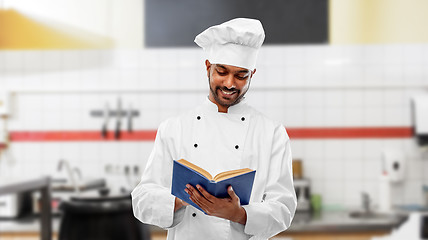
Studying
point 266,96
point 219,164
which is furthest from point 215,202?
point 266,96

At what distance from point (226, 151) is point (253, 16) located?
113 inches

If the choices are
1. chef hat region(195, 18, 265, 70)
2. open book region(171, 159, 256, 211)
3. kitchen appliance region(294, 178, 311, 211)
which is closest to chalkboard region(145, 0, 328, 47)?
kitchen appliance region(294, 178, 311, 211)

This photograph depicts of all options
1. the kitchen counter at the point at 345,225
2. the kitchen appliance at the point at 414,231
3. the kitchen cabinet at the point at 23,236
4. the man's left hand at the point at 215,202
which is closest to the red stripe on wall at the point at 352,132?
the kitchen counter at the point at 345,225

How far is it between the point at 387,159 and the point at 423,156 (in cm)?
34

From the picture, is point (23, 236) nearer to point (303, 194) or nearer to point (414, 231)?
point (303, 194)

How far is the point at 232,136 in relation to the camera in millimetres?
1138

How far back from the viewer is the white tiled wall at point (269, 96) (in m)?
3.93

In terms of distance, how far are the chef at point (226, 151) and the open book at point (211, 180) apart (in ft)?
0.24

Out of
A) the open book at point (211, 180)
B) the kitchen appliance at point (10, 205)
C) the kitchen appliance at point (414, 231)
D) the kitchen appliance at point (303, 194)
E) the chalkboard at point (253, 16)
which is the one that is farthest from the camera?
the chalkboard at point (253, 16)

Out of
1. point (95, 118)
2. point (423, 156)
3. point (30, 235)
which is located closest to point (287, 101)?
point (423, 156)

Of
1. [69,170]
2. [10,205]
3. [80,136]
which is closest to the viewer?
[69,170]

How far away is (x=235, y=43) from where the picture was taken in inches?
43.5

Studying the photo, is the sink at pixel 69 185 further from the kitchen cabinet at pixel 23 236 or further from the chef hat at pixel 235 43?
the chef hat at pixel 235 43

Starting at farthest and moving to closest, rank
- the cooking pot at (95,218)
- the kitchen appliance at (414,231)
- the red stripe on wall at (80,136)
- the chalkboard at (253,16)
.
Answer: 1. the red stripe on wall at (80,136)
2. the chalkboard at (253,16)
3. the kitchen appliance at (414,231)
4. the cooking pot at (95,218)
